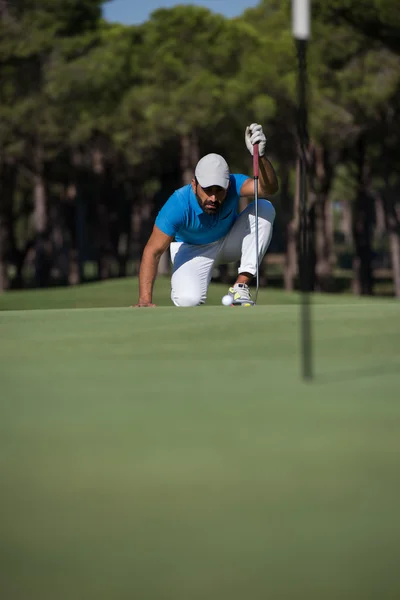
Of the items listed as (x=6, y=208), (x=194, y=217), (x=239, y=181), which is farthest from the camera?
(x=6, y=208)

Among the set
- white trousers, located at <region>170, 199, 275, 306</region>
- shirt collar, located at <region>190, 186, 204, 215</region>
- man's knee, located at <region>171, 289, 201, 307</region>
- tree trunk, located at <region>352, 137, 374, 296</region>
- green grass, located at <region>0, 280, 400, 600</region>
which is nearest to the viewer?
green grass, located at <region>0, 280, 400, 600</region>

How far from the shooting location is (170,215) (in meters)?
9.43

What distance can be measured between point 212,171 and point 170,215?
2.34 ft

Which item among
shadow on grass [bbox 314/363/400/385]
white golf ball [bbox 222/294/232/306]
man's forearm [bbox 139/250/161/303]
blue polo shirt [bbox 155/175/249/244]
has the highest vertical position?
blue polo shirt [bbox 155/175/249/244]

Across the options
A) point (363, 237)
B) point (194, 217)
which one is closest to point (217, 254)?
point (194, 217)

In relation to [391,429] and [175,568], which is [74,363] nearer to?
[391,429]

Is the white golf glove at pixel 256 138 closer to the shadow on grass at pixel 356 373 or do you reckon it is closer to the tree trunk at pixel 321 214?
the shadow on grass at pixel 356 373

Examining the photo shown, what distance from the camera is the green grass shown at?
2154mm

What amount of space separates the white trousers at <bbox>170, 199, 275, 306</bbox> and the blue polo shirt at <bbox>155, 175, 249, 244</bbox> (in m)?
0.14

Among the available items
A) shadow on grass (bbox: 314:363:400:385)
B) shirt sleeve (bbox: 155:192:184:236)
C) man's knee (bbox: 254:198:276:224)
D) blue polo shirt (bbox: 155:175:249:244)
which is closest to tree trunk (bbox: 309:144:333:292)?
man's knee (bbox: 254:198:276:224)

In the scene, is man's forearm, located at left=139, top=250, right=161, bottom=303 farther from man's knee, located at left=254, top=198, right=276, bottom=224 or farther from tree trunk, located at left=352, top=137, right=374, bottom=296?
tree trunk, located at left=352, top=137, right=374, bottom=296

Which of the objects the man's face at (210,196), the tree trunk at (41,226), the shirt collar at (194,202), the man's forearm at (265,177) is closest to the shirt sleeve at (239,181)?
the man's forearm at (265,177)

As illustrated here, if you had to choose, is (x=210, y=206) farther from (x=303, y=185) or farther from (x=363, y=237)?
A: (x=363, y=237)

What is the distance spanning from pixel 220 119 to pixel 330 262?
5.75m
